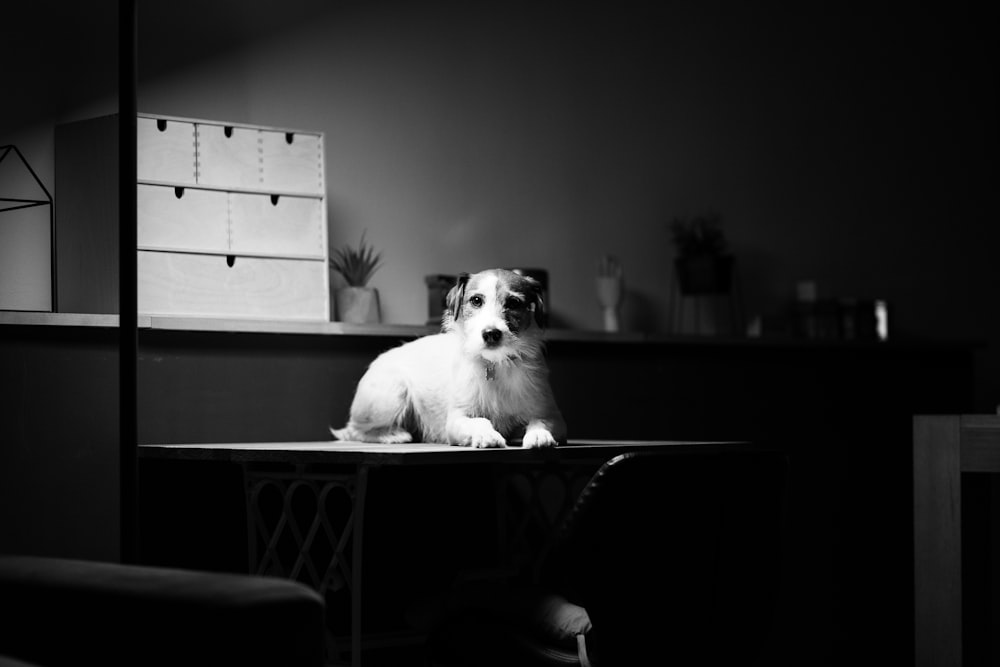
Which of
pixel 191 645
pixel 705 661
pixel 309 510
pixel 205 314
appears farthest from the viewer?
pixel 309 510

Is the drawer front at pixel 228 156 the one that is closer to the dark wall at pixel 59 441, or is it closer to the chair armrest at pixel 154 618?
the dark wall at pixel 59 441

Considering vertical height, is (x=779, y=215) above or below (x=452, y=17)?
below

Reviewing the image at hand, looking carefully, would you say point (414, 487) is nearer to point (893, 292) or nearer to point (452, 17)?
point (452, 17)

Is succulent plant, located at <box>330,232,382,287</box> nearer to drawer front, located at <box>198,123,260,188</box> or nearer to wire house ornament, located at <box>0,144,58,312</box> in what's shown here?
drawer front, located at <box>198,123,260,188</box>

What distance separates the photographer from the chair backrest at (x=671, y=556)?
1.93 meters

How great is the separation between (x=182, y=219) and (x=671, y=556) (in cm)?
175

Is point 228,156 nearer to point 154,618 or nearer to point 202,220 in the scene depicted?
point 202,220

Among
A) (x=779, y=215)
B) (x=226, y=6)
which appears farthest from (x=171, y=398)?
(x=779, y=215)

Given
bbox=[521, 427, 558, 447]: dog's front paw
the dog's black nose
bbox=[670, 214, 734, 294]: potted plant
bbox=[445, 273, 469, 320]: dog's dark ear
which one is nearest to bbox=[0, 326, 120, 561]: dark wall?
bbox=[445, 273, 469, 320]: dog's dark ear

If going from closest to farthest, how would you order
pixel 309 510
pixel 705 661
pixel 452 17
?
pixel 705 661 → pixel 309 510 → pixel 452 17

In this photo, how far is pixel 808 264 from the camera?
4.23 meters

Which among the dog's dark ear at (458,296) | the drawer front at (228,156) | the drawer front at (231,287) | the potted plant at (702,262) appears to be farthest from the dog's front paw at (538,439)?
the potted plant at (702,262)

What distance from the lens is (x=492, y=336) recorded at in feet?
8.39

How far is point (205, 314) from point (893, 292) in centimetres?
269
